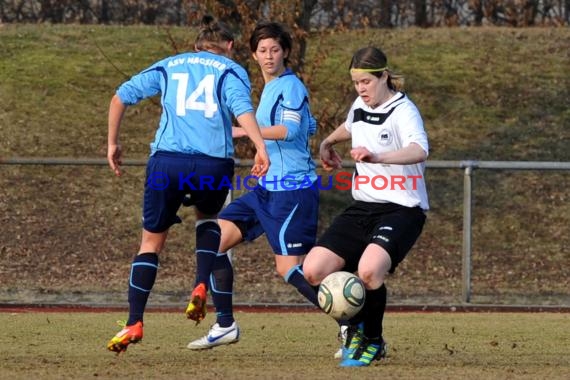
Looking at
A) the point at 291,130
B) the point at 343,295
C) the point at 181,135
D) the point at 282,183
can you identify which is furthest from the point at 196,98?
the point at 343,295

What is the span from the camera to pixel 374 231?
7754 millimetres

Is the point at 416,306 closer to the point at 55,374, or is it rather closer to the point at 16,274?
the point at 16,274

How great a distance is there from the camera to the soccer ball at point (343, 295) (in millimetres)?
7570

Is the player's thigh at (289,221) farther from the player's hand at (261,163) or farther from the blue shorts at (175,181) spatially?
the player's hand at (261,163)

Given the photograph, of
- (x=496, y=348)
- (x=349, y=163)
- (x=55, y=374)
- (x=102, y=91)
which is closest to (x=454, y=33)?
(x=102, y=91)

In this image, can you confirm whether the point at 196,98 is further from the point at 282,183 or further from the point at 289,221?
the point at 289,221

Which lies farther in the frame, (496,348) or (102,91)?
(102,91)

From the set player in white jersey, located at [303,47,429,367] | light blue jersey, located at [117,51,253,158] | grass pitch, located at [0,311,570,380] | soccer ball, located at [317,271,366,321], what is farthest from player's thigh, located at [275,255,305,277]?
light blue jersey, located at [117,51,253,158]

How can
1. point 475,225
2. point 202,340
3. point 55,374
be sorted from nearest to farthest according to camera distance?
1. point 55,374
2. point 202,340
3. point 475,225

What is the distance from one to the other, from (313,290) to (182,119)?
4.48 feet

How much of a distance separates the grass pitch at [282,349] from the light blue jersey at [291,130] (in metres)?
1.11

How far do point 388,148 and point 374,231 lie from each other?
49 cm

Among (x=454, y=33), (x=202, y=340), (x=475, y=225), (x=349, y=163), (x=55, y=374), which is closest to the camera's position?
(x=55, y=374)

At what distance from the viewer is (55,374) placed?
7.17m
